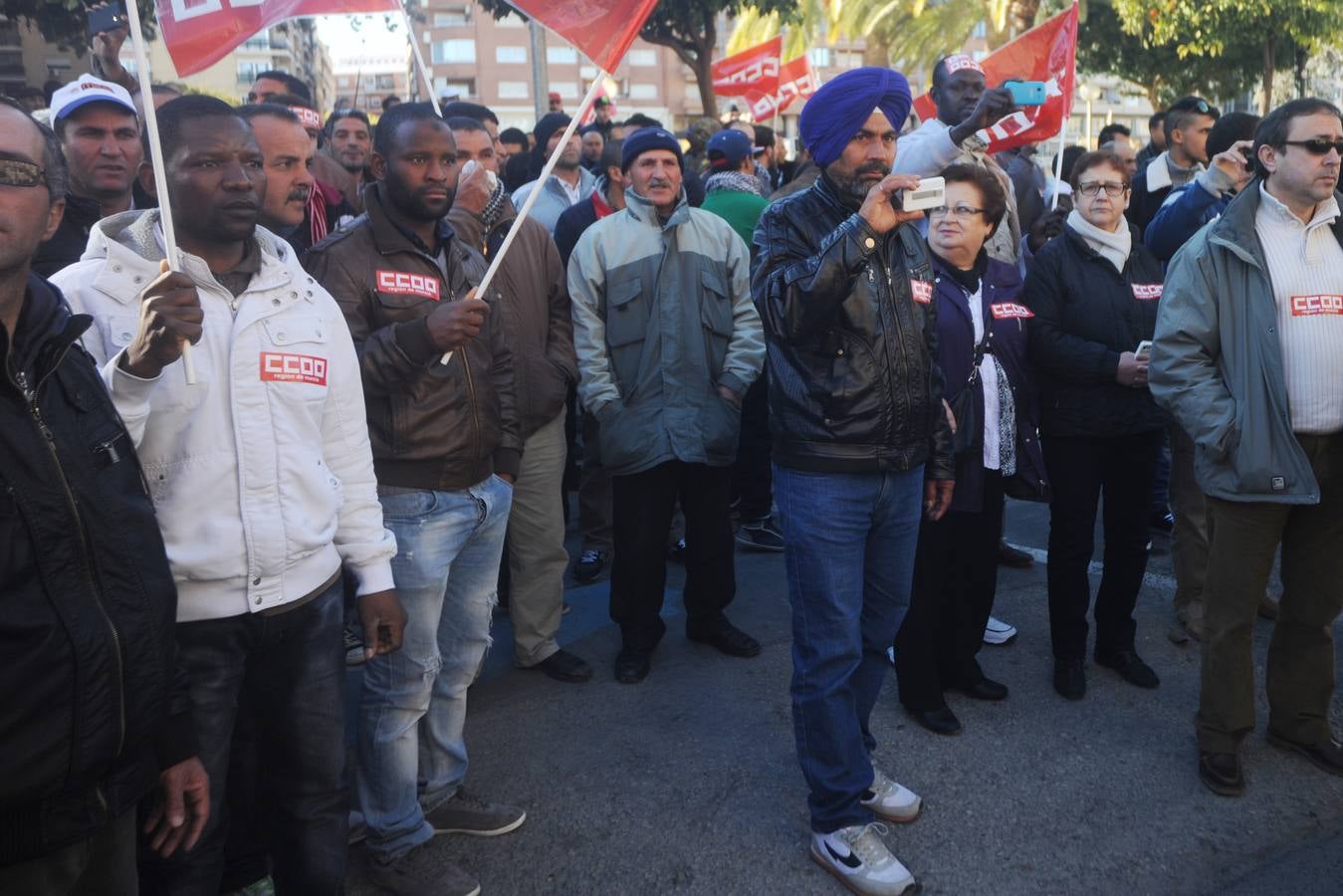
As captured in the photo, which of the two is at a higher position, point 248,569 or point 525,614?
point 248,569

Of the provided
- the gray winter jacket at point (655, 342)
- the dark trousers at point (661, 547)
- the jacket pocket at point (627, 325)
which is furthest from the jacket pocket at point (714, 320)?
the dark trousers at point (661, 547)

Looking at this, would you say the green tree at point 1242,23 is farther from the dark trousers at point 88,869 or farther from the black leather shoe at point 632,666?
the dark trousers at point 88,869

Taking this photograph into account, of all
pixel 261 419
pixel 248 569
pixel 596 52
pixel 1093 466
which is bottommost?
pixel 1093 466

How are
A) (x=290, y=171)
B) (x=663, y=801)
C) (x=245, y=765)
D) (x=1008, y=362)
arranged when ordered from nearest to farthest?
1. (x=245, y=765)
2. (x=663, y=801)
3. (x=290, y=171)
4. (x=1008, y=362)

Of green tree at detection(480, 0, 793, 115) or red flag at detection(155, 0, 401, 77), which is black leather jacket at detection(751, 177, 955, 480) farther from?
green tree at detection(480, 0, 793, 115)

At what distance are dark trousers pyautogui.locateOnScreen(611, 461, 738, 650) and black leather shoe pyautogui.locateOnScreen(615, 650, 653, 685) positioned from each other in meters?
0.03

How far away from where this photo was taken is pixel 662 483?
15.1 feet

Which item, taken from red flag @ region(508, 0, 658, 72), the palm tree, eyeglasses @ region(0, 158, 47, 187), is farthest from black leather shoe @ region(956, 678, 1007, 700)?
the palm tree

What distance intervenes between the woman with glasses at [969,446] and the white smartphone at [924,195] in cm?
102

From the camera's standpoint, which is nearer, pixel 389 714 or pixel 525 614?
pixel 389 714

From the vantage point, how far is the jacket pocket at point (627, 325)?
4562mm

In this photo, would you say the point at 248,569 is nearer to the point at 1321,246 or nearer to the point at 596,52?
the point at 596,52

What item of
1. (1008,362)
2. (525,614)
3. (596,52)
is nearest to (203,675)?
(596,52)

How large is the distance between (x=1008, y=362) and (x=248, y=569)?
2.90 metres
